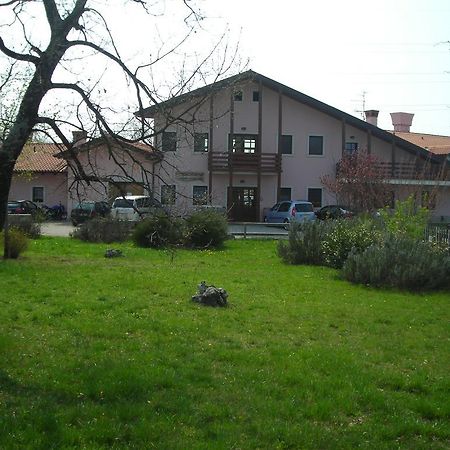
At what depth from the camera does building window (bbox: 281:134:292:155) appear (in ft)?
145

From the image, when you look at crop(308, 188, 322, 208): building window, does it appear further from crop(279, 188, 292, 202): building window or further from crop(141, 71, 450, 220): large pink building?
crop(279, 188, 292, 202): building window

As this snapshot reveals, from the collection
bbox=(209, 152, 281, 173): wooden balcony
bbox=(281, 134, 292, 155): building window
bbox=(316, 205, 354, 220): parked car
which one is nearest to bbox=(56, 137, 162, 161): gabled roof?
bbox=(316, 205, 354, 220): parked car

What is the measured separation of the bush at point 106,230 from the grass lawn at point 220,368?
11.9m

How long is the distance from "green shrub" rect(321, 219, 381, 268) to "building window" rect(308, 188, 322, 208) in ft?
86.0

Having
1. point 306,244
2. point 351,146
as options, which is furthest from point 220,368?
point 351,146

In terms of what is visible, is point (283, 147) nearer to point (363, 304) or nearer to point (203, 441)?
point (363, 304)

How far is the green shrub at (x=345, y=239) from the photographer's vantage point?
57.3ft

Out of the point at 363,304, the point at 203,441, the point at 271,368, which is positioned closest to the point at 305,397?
the point at 271,368

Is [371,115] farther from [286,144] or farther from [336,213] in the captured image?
[336,213]

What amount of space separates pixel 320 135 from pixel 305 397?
39721mm

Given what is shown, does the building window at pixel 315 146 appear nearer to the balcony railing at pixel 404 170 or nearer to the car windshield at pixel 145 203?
the balcony railing at pixel 404 170

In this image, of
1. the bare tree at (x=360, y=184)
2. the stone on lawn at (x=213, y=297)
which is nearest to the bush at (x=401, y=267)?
the stone on lawn at (x=213, y=297)

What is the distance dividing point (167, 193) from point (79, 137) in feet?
4.42

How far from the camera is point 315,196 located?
44.8 metres
